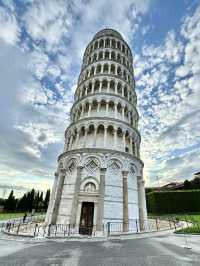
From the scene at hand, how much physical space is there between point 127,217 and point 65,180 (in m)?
8.30

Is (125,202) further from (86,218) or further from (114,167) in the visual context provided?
(86,218)

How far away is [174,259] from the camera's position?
7.89 m

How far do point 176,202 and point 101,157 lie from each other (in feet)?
76.9

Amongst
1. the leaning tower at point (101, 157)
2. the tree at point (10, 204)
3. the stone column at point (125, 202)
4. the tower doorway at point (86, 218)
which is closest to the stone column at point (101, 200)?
the leaning tower at point (101, 157)

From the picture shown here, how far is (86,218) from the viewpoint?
1745cm

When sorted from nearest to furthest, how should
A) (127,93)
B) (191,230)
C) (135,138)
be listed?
(191,230) < (135,138) < (127,93)

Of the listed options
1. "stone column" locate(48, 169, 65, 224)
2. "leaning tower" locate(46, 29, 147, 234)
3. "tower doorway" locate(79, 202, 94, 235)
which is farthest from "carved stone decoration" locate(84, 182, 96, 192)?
"stone column" locate(48, 169, 65, 224)

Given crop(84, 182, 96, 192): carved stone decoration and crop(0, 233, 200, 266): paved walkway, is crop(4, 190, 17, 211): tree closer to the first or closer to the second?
crop(84, 182, 96, 192): carved stone decoration

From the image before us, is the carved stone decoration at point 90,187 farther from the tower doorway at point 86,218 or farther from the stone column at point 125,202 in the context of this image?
the stone column at point 125,202

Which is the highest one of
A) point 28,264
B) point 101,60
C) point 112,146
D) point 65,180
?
point 101,60

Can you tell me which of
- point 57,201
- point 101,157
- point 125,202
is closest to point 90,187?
point 101,157

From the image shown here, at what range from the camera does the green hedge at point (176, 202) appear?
31.9 metres

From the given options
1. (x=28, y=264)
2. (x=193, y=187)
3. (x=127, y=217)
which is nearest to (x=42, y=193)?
(x=193, y=187)

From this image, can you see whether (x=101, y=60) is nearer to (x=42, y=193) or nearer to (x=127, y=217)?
(x=127, y=217)
